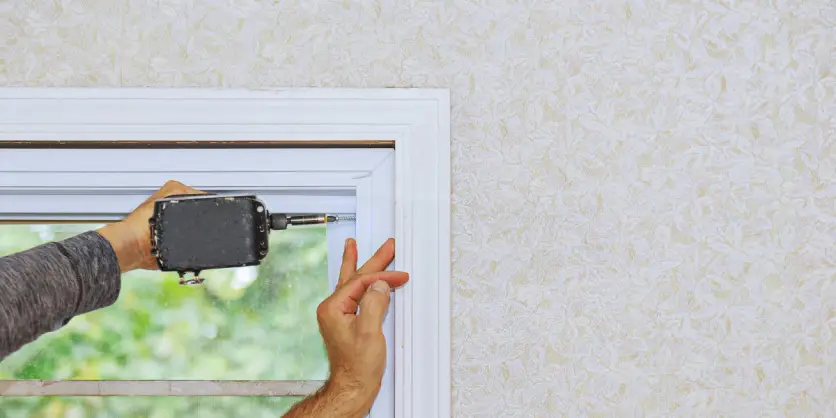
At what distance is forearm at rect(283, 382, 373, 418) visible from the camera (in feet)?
3.05

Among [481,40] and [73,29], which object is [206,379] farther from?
[481,40]

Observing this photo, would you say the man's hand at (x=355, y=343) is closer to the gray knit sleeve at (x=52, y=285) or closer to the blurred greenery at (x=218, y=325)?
the blurred greenery at (x=218, y=325)

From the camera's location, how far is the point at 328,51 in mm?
969

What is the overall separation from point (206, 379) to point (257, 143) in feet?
1.30

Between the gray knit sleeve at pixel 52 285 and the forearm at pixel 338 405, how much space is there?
A: 0.99 ft

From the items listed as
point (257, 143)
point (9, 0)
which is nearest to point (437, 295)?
point (257, 143)

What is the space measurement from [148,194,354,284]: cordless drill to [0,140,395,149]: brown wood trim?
12 cm

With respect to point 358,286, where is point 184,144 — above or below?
above

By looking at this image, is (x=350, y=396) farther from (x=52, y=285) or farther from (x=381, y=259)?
(x=52, y=285)

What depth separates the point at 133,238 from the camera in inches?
34.6

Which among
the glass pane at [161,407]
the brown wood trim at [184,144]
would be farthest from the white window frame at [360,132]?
the glass pane at [161,407]

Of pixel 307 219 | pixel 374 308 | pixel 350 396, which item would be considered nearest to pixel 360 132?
pixel 307 219

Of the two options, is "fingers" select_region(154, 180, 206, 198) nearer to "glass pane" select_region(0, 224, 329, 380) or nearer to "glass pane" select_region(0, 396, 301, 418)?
"glass pane" select_region(0, 224, 329, 380)

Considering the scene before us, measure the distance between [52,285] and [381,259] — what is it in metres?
0.40
